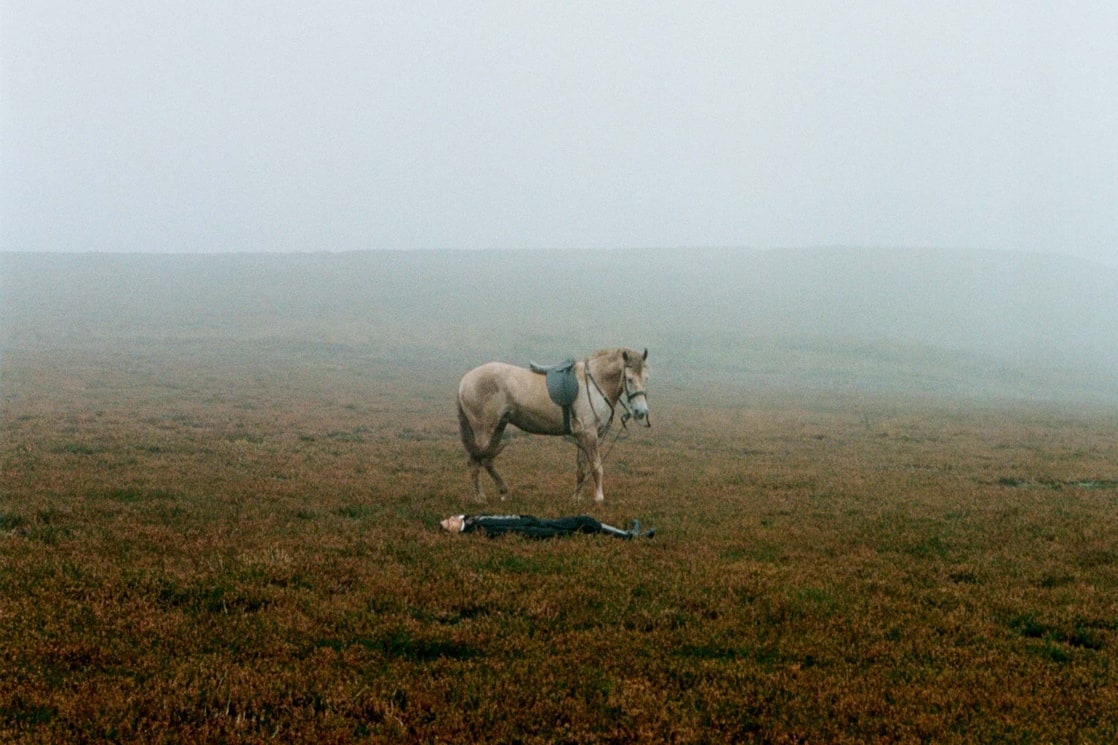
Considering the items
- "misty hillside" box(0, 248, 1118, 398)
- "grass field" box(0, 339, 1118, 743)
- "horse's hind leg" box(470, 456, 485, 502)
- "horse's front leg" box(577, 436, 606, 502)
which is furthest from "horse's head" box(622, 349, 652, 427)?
"misty hillside" box(0, 248, 1118, 398)

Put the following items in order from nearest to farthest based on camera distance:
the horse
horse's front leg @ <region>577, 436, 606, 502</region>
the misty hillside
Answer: the horse
horse's front leg @ <region>577, 436, 606, 502</region>
the misty hillside

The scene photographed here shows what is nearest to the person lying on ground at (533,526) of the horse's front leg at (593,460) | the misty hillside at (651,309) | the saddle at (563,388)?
the horse's front leg at (593,460)

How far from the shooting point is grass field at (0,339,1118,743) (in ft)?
21.2

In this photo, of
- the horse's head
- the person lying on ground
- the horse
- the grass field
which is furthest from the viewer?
the horse

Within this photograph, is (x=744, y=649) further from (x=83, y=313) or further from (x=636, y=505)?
(x=83, y=313)

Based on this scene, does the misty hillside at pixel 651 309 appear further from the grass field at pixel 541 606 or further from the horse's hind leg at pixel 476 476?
the horse's hind leg at pixel 476 476

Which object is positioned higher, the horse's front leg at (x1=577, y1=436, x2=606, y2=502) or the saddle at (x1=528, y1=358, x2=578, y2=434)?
the saddle at (x1=528, y1=358, x2=578, y2=434)

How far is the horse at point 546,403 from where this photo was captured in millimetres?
16141

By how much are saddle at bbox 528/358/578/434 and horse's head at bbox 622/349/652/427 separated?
3.19 feet

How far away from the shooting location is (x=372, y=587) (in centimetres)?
960

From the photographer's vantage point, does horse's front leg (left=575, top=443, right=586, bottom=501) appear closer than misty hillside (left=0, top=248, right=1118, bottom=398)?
Yes

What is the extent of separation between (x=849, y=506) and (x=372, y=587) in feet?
34.6

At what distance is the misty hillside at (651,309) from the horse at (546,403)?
57988mm

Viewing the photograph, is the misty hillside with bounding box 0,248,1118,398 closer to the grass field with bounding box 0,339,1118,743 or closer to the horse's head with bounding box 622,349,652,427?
the grass field with bounding box 0,339,1118,743
